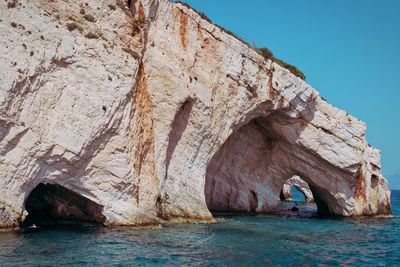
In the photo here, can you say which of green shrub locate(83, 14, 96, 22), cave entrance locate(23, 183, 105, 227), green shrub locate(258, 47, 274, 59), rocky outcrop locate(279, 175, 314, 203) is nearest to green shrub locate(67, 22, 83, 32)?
green shrub locate(83, 14, 96, 22)

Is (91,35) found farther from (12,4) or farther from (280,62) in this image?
(280,62)

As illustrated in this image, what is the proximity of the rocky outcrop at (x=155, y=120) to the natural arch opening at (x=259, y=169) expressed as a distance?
0.36ft

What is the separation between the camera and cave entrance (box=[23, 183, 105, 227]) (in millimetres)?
23859

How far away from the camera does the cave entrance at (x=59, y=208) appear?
2386 cm

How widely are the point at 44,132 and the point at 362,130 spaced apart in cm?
2657

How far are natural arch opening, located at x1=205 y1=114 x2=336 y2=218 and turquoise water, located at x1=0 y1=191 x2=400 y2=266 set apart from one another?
35.7ft

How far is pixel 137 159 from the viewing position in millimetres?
24875

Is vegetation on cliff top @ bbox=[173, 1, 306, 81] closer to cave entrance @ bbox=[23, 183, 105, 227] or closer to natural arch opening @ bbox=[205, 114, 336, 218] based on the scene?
natural arch opening @ bbox=[205, 114, 336, 218]

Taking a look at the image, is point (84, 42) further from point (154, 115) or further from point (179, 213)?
point (179, 213)

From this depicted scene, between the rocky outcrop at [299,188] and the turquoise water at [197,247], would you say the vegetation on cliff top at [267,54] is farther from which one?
the rocky outcrop at [299,188]

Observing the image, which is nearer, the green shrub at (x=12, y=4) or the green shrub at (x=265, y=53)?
the green shrub at (x=12, y=4)

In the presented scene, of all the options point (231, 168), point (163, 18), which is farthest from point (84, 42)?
point (231, 168)

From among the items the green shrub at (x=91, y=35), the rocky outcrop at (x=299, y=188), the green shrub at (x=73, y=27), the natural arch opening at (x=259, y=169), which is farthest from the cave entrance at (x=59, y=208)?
the rocky outcrop at (x=299, y=188)

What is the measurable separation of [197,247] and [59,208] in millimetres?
8499
